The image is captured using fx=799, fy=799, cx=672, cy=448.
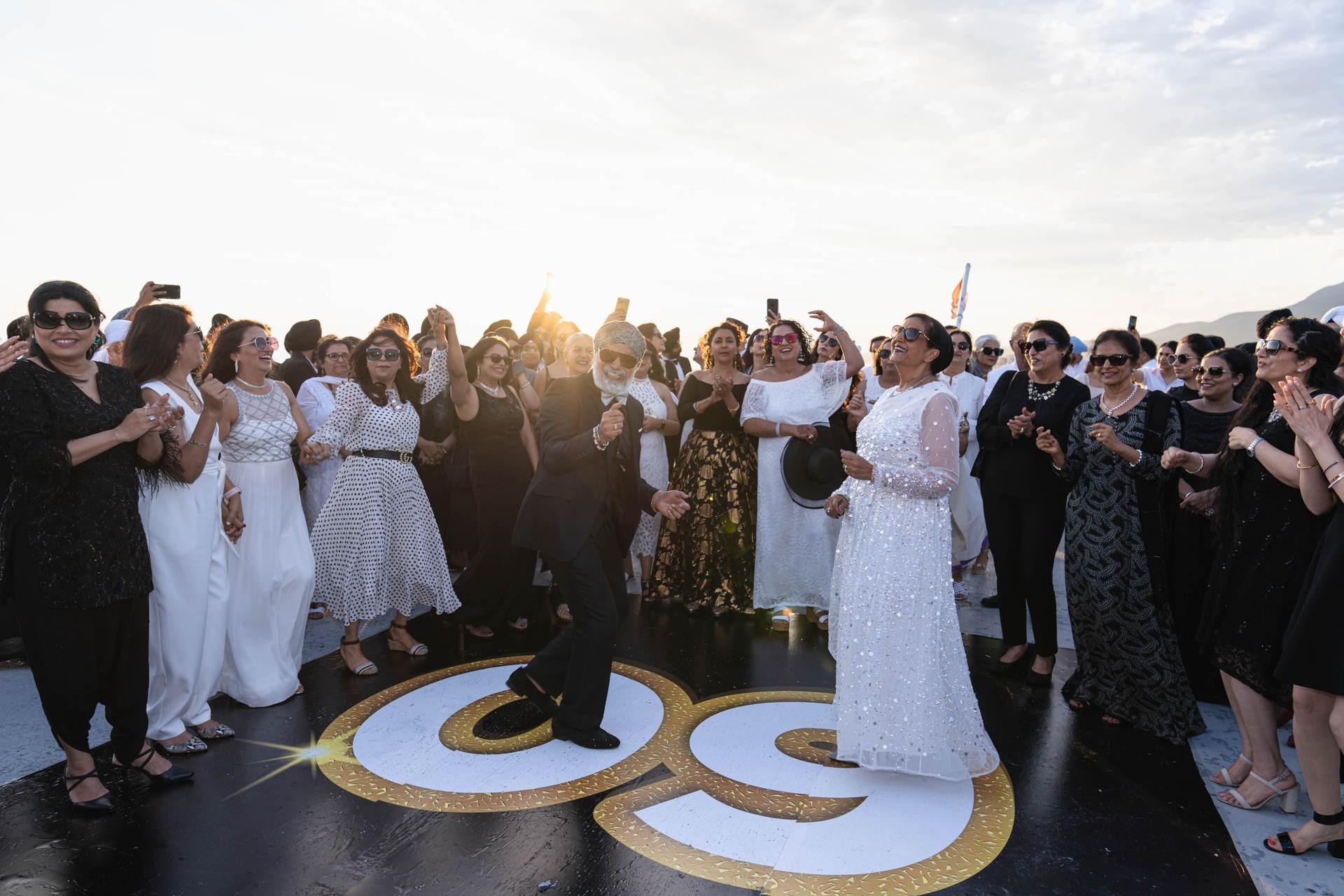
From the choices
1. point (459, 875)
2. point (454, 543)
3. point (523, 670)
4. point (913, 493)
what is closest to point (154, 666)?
point (523, 670)

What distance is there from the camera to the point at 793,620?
627 cm

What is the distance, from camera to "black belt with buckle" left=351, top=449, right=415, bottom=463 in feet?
16.6

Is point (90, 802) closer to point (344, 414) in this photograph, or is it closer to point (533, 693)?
point (533, 693)

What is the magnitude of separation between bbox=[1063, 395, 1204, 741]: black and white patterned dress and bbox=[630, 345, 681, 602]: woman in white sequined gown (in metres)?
3.19

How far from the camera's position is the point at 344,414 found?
4.95m

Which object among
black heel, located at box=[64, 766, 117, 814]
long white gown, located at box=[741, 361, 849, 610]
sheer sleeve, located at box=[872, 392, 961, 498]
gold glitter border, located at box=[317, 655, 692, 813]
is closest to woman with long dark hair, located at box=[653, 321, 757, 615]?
long white gown, located at box=[741, 361, 849, 610]

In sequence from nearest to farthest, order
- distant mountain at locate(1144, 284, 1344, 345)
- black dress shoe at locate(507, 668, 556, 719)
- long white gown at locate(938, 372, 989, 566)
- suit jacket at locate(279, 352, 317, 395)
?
black dress shoe at locate(507, 668, 556, 719) → long white gown at locate(938, 372, 989, 566) → suit jacket at locate(279, 352, 317, 395) → distant mountain at locate(1144, 284, 1344, 345)

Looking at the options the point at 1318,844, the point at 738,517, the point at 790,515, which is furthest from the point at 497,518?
the point at 1318,844

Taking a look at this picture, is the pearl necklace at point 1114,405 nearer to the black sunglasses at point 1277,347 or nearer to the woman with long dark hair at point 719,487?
the black sunglasses at point 1277,347

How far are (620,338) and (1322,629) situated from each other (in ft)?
10.3

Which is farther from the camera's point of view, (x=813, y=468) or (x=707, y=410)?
(x=707, y=410)

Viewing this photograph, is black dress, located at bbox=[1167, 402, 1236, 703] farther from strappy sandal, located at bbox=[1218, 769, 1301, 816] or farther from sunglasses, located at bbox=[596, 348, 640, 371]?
sunglasses, located at bbox=[596, 348, 640, 371]

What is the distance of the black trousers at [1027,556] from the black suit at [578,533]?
2.48 metres

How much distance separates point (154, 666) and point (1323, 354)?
18.5 ft
